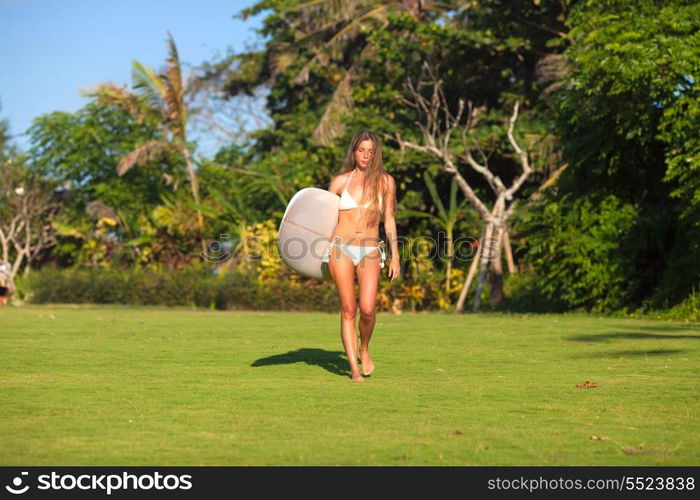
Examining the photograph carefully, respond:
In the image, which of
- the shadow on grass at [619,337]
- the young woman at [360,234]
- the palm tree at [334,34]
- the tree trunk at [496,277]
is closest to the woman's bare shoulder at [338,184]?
the young woman at [360,234]

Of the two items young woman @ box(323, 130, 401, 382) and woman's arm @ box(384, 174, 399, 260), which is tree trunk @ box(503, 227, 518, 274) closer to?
woman's arm @ box(384, 174, 399, 260)

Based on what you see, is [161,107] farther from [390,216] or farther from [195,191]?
[390,216]

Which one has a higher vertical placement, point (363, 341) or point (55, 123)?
point (55, 123)

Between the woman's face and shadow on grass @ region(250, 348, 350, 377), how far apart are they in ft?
6.52

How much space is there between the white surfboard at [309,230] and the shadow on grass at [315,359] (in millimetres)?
1075

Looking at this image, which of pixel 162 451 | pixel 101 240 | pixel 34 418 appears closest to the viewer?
pixel 162 451

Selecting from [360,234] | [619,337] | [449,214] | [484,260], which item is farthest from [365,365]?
[449,214]

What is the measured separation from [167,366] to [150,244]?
22813 millimetres

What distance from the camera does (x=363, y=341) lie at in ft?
33.1

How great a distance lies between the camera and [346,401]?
27.0 ft

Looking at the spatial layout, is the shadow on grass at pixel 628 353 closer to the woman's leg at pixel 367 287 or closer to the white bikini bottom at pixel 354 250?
the woman's leg at pixel 367 287

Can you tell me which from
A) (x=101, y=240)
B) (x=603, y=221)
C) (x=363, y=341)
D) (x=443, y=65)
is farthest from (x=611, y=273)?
(x=101, y=240)

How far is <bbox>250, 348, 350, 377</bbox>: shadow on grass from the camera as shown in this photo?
433 inches
